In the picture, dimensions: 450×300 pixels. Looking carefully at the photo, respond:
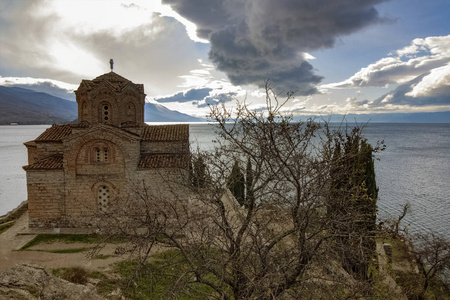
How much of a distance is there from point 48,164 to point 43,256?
17.1ft

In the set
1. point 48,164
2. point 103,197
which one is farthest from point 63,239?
point 48,164

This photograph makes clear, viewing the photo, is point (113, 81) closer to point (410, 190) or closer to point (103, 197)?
point (103, 197)

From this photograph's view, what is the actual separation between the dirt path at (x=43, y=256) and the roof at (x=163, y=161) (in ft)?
15.7

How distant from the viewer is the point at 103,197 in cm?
1608

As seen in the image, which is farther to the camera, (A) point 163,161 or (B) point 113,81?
(B) point 113,81

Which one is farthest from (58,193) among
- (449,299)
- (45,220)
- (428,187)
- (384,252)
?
(428,187)

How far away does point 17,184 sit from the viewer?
38.6 meters

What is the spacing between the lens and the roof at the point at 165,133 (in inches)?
683

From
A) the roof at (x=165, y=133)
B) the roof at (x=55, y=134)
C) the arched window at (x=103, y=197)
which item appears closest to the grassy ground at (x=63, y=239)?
the arched window at (x=103, y=197)

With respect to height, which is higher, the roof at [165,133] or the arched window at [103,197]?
the roof at [165,133]

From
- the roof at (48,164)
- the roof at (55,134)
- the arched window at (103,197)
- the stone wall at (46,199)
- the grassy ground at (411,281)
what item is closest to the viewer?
the grassy ground at (411,281)

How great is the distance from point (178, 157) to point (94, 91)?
6937mm

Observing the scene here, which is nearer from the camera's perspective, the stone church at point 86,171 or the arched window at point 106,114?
the stone church at point 86,171

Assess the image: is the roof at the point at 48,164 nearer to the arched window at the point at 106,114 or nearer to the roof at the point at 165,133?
the arched window at the point at 106,114
